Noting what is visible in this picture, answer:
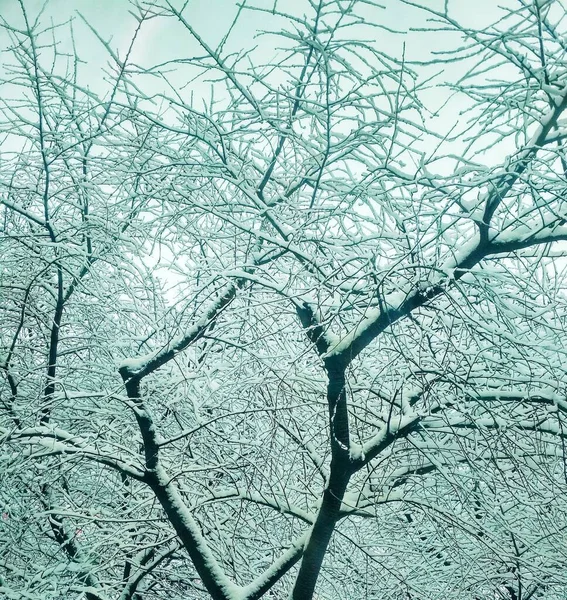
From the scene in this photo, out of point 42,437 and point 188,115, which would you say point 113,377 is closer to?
point 42,437

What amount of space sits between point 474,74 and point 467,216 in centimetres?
75

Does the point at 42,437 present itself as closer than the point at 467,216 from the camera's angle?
No

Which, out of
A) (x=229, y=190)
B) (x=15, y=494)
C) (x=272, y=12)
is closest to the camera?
(x=272, y=12)

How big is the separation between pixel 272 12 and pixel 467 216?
1351 millimetres

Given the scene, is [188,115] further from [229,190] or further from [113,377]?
[113,377]

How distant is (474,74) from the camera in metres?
2.73

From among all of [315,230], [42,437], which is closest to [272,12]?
[315,230]

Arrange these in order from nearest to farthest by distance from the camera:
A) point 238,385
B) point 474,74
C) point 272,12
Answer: point 272,12 → point 474,74 → point 238,385

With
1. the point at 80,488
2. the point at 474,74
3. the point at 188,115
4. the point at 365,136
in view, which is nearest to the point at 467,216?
the point at 474,74

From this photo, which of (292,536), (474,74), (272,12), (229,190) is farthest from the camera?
(229,190)

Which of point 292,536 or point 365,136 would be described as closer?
point 365,136

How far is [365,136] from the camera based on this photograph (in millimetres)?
3367

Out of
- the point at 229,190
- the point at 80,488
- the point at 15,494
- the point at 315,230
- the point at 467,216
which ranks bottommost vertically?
the point at 15,494

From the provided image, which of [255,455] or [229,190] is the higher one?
[229,190]
